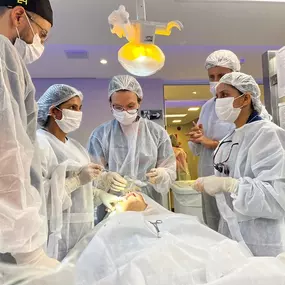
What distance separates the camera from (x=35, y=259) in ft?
2.25

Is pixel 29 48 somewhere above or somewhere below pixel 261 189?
above

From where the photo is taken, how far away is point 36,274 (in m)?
0.64

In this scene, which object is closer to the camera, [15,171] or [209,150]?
[15,171]

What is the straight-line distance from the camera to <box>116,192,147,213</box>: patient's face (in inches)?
61.3

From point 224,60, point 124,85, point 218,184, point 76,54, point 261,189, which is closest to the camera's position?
point 261,189

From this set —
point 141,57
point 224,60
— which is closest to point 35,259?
point 141,57

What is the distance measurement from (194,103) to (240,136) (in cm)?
281

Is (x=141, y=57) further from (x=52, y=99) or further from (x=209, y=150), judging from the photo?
(x=209, y=150)

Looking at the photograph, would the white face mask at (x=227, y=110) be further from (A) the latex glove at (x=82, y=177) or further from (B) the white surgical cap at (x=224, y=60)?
(A) the latex glove at (x=82, y=177)

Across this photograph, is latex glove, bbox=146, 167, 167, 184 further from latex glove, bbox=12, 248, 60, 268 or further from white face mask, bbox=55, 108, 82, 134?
latex glove, bbox=12, 248, 60, 268

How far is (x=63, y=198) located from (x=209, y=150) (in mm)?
996

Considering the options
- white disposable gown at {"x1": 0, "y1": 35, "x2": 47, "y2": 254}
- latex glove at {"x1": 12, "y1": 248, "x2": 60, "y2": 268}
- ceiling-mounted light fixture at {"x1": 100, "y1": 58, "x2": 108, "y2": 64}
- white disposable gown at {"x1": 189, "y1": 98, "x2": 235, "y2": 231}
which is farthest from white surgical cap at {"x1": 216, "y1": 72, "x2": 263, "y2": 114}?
ceiling-mounted light fixture at {"x1": 100, "y1": 58, "x2": 108, "y2": 64}

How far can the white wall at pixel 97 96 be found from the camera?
336 cm

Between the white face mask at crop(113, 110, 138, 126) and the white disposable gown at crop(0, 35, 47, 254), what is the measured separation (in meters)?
1.00
